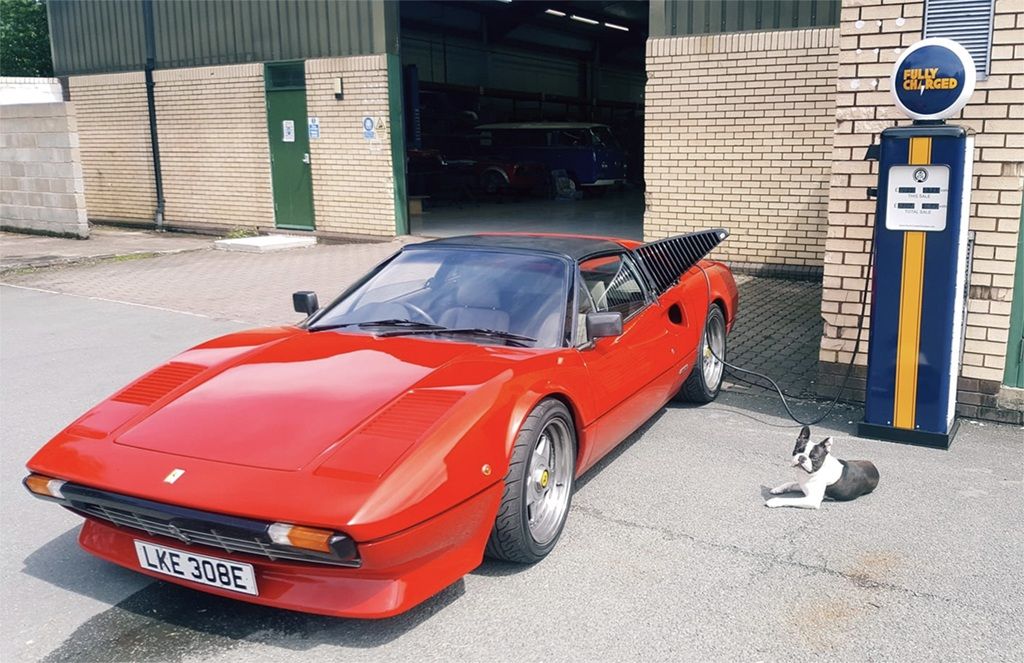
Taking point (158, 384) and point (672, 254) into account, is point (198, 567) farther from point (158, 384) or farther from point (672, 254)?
point (672, 254)

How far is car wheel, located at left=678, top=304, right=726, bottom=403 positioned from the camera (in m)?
5.98

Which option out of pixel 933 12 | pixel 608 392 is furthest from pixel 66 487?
pixel 933 12

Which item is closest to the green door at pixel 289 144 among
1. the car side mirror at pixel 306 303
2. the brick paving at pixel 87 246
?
the brick paving at pixel 87 246

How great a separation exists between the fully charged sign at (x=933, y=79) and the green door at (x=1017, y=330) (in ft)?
3.04

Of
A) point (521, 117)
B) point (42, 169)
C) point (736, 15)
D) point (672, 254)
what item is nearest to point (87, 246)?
point (42, 169)

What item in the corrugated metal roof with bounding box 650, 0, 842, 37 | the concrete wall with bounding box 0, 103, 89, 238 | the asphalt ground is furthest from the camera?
the concrete wall with bounding box 0, 103, 89, 238

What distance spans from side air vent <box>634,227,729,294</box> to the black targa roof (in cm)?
34

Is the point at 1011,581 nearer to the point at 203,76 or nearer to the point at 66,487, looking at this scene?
the point at 66,487

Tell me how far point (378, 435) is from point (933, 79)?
12.0 feet

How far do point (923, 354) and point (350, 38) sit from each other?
36.4ft

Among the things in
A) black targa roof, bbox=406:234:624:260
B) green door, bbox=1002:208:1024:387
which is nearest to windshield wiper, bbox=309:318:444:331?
black targa roof, bbox=406:234:624:260

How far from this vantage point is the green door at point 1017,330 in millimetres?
5457

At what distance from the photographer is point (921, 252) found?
205 inches

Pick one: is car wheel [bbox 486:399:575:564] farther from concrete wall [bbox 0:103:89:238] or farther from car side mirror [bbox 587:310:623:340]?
concrete wall [bbox 0:103:89:238]
